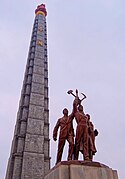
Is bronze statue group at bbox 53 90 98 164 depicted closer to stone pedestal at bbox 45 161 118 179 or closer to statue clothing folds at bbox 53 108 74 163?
statue clothing folds at bbox 53 108 74 163

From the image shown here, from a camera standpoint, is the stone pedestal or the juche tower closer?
the stone pedestal

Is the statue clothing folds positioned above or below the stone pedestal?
above

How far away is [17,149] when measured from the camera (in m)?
21.8

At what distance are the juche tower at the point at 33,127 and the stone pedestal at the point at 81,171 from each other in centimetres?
1573

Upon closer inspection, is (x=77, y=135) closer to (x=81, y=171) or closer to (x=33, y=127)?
(x=81, y=171)

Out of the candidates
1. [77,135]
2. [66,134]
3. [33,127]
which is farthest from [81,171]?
[33,127]

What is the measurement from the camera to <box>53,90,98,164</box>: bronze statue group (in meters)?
6.45

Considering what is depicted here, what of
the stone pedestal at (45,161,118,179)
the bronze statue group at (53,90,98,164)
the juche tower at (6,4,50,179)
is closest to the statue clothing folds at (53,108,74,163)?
the bronze statue group at (53,90,98,164)

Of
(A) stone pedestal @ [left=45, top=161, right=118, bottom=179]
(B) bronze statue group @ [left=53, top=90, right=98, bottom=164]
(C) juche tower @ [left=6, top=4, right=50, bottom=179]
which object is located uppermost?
(C) juche tower @ [left=6, top=4, right=50, bottom=179]

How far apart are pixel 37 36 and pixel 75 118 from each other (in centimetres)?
2869

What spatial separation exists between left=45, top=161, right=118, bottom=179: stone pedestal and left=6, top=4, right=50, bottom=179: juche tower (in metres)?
15.7

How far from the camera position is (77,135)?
21.5ft

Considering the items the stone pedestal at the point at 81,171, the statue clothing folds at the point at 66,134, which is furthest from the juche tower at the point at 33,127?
the stone pedestal at the point at 81,171

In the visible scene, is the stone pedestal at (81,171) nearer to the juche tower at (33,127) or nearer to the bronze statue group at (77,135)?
the bronze statue group at (77,135)
